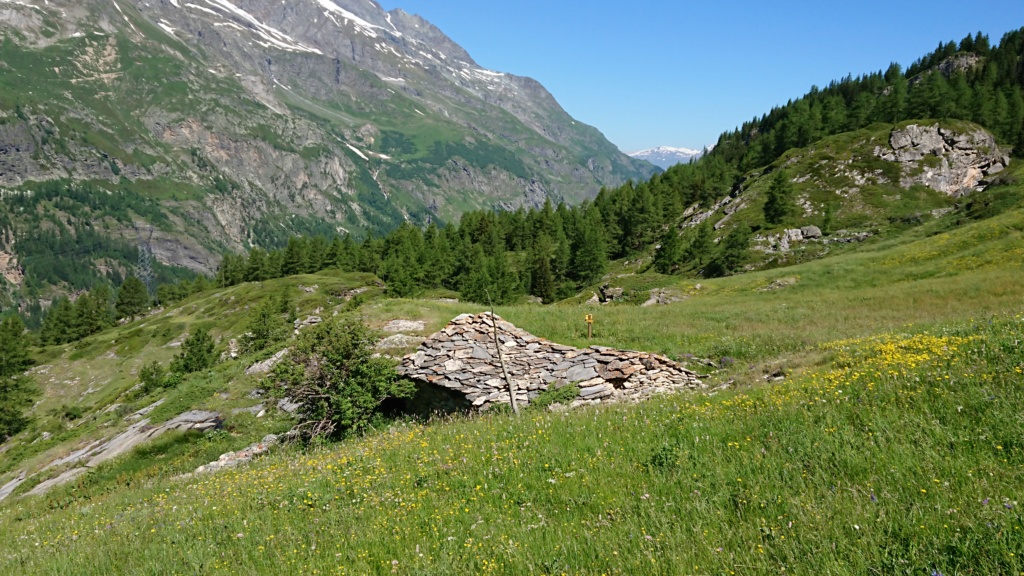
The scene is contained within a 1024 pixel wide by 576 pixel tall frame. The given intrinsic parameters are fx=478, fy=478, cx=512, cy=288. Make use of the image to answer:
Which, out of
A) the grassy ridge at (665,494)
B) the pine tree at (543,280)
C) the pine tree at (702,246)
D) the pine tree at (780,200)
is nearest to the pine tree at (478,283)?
the pine tree at (543,280)

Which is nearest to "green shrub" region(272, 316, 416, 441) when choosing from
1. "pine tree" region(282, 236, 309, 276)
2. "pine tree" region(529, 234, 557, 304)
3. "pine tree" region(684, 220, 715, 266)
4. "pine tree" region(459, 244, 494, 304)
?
"pine tree" region(459, 244, 494, 304)

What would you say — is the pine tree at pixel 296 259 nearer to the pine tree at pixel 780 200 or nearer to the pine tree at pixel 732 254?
the pine tree at pixel 732 254

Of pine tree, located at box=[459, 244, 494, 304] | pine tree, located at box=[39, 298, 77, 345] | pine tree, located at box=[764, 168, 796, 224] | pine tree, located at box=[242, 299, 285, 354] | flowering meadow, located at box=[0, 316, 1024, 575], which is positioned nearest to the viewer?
flowering meadow, located at box=[0, 316, 1024, 575]

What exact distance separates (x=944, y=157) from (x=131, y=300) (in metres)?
196

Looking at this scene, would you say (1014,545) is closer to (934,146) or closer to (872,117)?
(934,146)

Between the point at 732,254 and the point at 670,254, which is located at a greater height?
the point at 670,254

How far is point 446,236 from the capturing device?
114 m

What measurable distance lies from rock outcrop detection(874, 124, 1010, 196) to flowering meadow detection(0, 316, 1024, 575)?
311ft

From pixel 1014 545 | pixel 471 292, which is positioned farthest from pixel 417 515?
pixel 471 292

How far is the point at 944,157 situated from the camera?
83.2 meters

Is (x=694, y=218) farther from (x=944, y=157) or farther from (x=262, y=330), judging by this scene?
(x=262, y=330)

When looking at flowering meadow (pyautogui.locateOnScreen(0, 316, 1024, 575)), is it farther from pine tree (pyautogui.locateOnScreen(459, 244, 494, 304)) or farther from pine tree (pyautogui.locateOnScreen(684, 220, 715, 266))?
pine tree (pyautogui.locateOnScreen(684, 220, 715, 266))

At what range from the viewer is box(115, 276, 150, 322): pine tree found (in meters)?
138

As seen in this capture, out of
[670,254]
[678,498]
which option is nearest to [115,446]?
[678,498]
